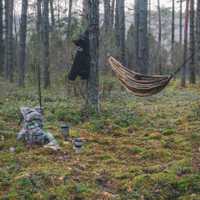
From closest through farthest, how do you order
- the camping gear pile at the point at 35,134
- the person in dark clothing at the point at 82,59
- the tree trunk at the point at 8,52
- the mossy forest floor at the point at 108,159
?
the mossy forest floor at the point at 108,159, the camping gear pile at the point at 35,134, the person in dark clothing at the point at 82,59, the tree trunk at the point at 8,52

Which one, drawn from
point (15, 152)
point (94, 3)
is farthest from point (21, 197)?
point (94, 3)

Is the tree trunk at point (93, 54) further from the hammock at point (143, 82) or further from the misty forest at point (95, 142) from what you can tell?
the hammock at point (143, 82)

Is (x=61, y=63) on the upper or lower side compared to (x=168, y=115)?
upper

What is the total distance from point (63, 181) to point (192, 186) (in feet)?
4.52

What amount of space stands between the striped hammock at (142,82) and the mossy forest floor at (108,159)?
637 mm

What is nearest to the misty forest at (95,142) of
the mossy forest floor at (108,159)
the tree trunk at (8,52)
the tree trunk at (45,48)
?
the mossy forest floor at (108,159)

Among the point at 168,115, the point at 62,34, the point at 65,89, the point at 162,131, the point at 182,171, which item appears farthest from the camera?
the point at 62,34

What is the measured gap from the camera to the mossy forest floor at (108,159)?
4.48 meters

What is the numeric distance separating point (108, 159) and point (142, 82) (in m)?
1.99

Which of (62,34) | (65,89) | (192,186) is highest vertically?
(62,34)

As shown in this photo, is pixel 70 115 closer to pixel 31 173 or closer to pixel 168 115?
pixel 168 115

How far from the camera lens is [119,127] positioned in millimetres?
7262

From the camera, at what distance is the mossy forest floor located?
4480mm

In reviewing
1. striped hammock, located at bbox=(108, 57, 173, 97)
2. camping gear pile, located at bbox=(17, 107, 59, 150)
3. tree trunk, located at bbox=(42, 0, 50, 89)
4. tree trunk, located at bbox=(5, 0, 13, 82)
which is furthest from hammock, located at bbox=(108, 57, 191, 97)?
tree trunk, located at bbox=(5, 0, 13, 82)
